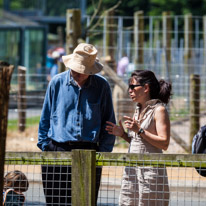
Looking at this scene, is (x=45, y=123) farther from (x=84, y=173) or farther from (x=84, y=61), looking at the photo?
(x=84, y=173)

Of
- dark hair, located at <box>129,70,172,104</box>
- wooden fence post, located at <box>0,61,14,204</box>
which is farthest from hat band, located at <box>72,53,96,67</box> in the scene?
wooden fence post, located at <box>0,61,14,204</box>

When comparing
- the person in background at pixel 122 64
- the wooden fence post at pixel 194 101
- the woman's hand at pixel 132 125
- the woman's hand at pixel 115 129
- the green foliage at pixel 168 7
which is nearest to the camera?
the woman's hand at pixel 132 125

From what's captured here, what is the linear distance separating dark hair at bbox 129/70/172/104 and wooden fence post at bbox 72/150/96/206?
94 centimetres

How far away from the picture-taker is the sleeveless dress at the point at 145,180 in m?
4.66

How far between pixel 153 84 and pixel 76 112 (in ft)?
2.27

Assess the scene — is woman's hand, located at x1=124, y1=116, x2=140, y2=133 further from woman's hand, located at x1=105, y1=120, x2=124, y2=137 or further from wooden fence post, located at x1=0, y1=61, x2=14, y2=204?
wooden fence post, located at x1=0, y1=61, x2=14, y2=204

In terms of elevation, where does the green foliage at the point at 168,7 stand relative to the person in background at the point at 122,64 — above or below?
above

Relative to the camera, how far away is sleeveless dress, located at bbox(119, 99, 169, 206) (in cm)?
466

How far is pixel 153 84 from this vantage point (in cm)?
491

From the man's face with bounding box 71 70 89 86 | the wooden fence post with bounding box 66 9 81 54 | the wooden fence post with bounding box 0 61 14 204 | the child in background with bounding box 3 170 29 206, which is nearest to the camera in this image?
the wooden fence post with bounding box 0 61 14 204

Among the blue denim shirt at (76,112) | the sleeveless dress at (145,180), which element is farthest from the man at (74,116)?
the sleeveless dress at (145,180)

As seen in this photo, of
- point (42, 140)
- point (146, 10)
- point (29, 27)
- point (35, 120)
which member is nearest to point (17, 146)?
point (35, 120)

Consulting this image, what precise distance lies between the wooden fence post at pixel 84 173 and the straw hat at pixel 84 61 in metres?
0.96

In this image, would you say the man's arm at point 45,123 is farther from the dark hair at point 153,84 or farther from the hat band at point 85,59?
the dark hair at point 153,84
